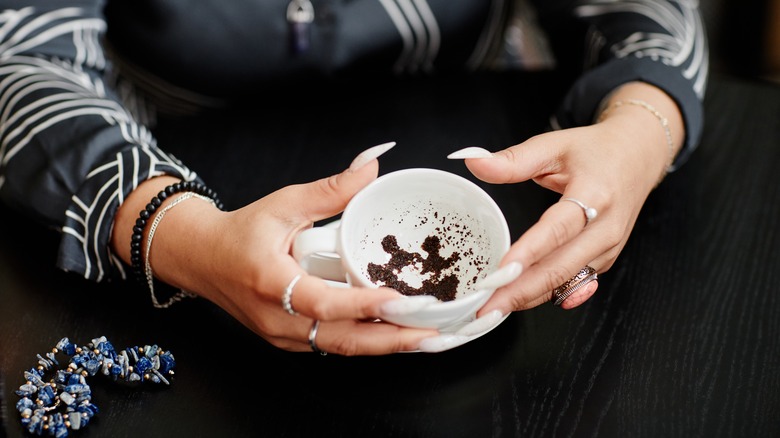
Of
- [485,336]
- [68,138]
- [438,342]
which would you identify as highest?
[68,138]

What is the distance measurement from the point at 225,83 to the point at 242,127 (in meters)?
0.14

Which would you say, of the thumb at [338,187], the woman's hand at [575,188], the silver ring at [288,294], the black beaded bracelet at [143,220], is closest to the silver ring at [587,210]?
the woman's hand at [575,188]

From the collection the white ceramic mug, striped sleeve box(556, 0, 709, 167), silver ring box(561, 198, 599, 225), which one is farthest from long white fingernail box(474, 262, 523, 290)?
striped sleeve box(556, 0, 709, 167)

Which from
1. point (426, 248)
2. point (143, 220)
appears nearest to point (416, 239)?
point (426, 248)

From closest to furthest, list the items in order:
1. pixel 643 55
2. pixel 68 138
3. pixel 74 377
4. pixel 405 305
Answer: pixel 405 305 → pixel 74 377 → pixel 68 138 → pixel 643 55

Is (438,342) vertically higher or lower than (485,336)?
higher

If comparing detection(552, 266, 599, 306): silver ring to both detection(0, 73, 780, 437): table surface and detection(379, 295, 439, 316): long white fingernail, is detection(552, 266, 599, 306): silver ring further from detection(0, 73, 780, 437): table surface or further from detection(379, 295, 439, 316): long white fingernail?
detection(379, 295, 439, 316): long white fingernail

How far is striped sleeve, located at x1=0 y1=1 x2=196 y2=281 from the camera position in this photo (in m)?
0.88

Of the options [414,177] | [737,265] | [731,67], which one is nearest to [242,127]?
[414,177]

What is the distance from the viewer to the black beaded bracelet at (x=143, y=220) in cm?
85

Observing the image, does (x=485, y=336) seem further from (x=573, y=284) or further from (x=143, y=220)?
(x=143, y=220)

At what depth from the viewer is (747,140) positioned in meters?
1.13

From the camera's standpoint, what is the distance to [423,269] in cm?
77

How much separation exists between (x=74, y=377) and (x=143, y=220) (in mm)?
206
